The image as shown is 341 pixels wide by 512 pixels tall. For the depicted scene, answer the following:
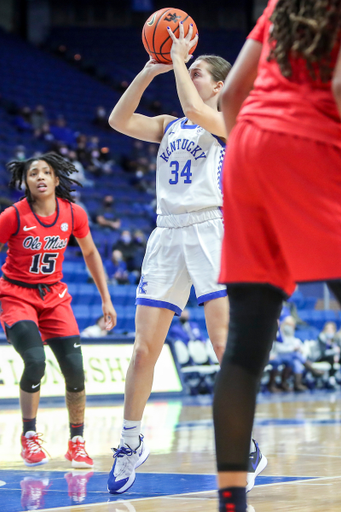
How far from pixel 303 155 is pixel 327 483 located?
2.01 metres

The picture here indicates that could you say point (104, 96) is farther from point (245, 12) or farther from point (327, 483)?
point (327, 483)

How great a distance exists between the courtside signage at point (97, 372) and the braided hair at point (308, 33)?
7.08 metres

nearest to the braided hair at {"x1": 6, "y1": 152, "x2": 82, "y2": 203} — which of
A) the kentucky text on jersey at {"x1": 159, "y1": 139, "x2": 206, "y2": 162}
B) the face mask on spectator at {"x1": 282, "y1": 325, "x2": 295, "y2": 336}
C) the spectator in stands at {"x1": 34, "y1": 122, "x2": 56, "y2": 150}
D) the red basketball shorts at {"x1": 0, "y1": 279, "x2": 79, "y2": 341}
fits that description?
the red basketball shorts at {"x1": 0, "y1": 279, "x2": 79, "y2": 341}

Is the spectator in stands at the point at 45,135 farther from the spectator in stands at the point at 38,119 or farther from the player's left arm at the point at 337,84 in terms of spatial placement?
the player's left arm at the point at 337,84

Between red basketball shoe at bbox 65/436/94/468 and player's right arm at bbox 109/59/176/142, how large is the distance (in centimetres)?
178

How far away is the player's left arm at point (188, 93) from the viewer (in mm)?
3021

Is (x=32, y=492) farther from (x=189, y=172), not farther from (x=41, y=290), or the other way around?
(x=189, y=172)

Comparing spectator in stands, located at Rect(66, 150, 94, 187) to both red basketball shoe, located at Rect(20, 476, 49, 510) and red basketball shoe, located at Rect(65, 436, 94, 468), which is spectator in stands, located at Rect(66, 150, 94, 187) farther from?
red basketball shoe, located at Rect(20, 476, 49, 510)

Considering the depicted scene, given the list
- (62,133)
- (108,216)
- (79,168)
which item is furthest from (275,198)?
(62,133)

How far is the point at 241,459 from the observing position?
1.83m

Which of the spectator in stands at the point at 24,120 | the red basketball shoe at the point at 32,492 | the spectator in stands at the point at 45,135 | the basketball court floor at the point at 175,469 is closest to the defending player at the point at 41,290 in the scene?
the basketball court floor at the point at 175,469

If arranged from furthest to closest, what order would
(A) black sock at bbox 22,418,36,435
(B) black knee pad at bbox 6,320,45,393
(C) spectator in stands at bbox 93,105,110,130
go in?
(C) spectator in stands at bbox 93,105,110,130 < (A) black sock at bbox 22,418,36,435 < (B) black knee pad at bbox 6,320,45,393

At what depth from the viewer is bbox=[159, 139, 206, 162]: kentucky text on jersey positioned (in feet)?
11.5

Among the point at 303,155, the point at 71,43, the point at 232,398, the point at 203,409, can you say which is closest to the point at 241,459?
the point at 232,398
